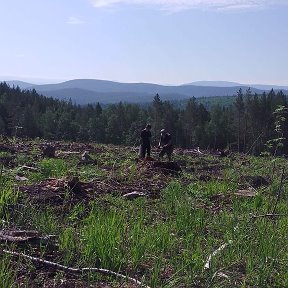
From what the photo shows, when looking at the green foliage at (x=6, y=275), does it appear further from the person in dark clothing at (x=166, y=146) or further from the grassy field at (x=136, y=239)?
the person in dark clothing at (x=166, y=146)

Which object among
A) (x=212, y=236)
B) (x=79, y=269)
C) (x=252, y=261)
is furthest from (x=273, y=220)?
(x=79, y=269)

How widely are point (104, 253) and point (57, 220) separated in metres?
1.47

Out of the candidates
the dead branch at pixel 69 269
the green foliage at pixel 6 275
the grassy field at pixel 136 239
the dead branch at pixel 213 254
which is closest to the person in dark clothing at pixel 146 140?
the grassy field at pixel 136 239

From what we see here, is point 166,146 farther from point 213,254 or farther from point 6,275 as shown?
point 6,275

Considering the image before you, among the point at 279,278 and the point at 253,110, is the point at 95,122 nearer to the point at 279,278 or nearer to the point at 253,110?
the point at 253,110

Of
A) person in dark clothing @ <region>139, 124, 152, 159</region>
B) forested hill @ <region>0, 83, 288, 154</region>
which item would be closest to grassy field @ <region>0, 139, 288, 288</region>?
person in dark clothing @ <region>139, 124, 152, 159</region>

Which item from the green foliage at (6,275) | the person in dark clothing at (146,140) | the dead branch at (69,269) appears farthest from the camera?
the person in dark clothing at (146,140)

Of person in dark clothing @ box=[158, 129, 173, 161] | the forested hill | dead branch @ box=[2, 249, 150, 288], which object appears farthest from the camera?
the forested hill

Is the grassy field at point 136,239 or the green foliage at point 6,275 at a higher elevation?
the green foliage at point 6,275

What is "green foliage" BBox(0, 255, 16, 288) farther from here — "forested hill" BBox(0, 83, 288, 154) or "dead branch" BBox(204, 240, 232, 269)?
"forested hill" BBox(0, 83, 288, 154)

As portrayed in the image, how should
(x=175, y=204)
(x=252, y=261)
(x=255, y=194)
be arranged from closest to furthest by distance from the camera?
(x=252, y=261) < (x=175, y=204) < (x=255, y=194)

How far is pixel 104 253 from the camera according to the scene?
4336mm

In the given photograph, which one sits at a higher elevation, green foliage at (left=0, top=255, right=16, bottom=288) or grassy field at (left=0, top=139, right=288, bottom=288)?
green foliage at (left=0, top=255, right=16, bottom=288)

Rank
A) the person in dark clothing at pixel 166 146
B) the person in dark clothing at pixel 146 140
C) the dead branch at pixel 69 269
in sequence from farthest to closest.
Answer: the person in dark clothing at pixel 166 146 < the person in dark clothing at pixel 146 140 < the dead branch at pixel 69 269
